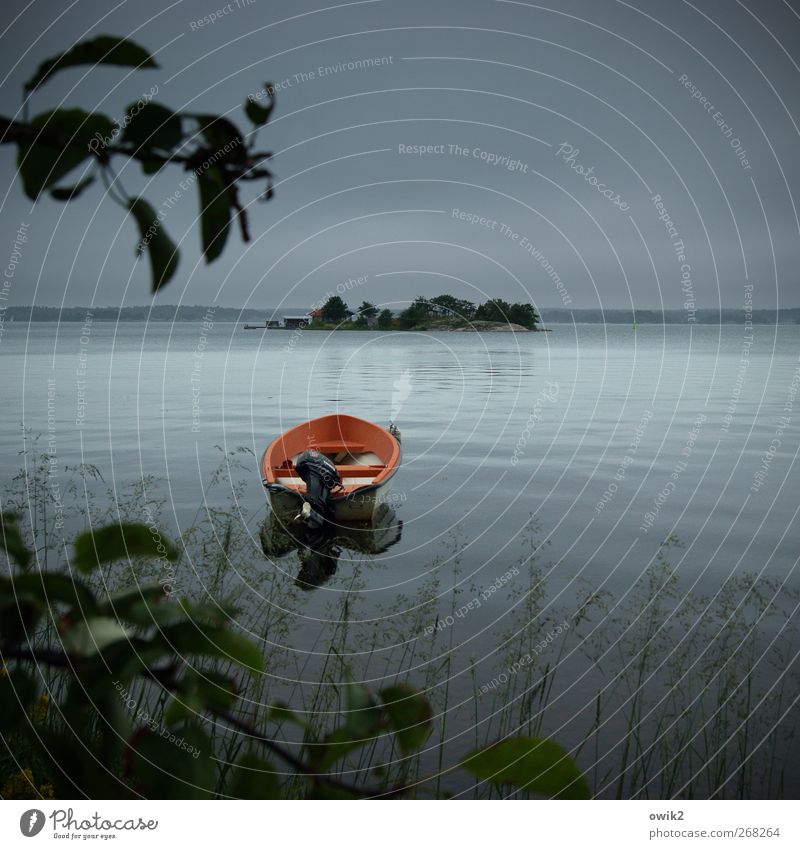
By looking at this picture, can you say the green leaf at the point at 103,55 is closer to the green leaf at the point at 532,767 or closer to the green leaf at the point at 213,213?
the green leaf at the point at 213,213

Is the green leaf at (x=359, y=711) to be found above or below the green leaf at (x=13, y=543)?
below

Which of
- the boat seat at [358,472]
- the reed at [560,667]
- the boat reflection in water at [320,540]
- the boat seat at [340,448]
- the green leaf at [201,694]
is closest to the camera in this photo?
the green leaf at [201,694]

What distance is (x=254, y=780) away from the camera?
72cm

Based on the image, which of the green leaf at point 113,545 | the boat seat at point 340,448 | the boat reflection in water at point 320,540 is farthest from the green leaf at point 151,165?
the boat seat at point 340,448

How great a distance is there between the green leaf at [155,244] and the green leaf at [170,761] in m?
0.37

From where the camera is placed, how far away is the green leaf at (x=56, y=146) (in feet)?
2.10

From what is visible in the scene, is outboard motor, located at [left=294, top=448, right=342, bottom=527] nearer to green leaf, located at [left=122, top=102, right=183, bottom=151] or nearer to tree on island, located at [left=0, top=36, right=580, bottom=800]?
tree on island, located at [left=0, top=36, right=580, bottom=800]

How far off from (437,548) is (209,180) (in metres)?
8.47

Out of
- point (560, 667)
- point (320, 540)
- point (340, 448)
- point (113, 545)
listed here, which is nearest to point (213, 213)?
point (113, 545)

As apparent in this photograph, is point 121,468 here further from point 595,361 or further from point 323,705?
point 595,361

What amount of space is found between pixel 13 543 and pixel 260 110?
0.44 meters

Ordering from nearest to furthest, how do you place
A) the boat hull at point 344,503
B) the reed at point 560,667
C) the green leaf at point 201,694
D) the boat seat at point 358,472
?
the green leaf at point 201,694, the reed at point 560,667, the boat hull at point 344,503, the boat seat at point 358,472

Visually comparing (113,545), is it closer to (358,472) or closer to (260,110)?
(260,110)
